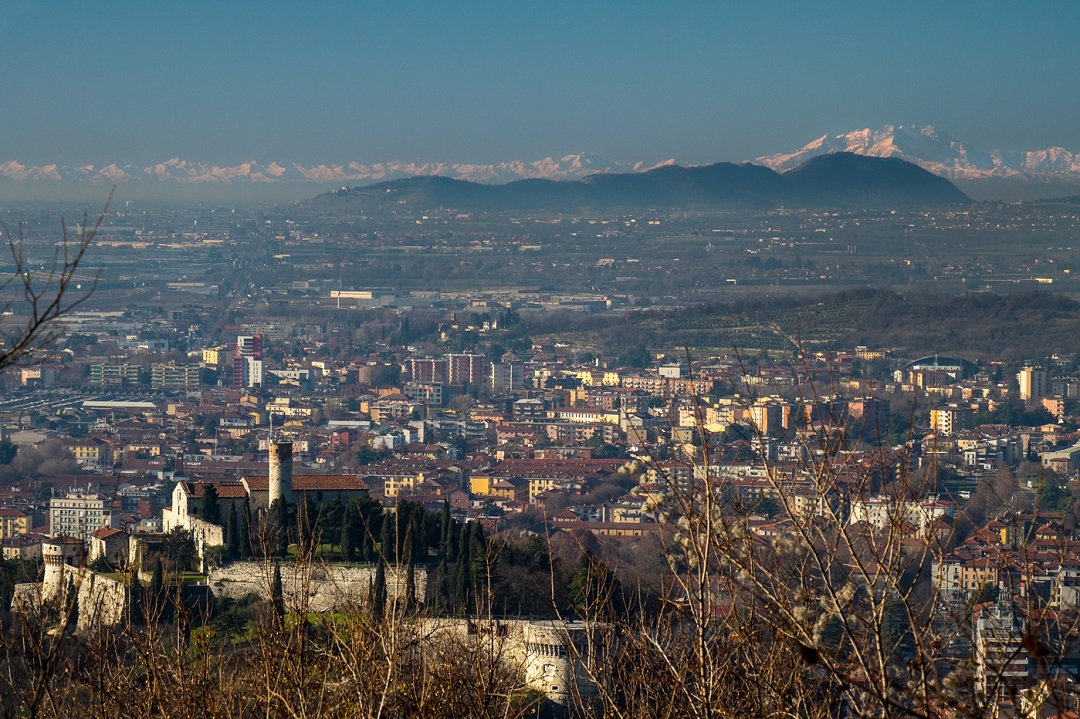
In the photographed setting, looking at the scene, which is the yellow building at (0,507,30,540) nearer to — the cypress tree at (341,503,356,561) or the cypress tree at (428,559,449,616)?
the cypress tree at (341,503,356,561)

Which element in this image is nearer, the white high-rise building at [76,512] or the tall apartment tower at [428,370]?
the white high-rise building at [76,512]

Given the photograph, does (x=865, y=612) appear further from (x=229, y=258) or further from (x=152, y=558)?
(x=229, y=258)

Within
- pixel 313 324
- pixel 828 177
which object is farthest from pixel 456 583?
pixel 828 177

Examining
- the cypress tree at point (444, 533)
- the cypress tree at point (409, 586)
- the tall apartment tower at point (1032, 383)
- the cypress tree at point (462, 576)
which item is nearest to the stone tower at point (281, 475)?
the cypress tree at point (444, 533)

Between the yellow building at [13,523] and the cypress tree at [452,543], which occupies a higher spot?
the cypress tree at [452,543]

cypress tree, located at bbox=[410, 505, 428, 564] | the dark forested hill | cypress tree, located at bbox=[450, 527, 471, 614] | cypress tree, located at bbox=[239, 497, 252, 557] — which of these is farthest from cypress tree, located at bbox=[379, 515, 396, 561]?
the dark forested hill

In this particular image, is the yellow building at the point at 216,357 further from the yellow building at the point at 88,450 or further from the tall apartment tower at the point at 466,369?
the yellow building at the point at 88,450

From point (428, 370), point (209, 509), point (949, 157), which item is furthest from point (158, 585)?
point (949, 157)

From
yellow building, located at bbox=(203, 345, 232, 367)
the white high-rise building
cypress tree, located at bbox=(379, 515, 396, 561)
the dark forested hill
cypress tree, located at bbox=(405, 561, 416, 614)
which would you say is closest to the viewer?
cypress tree, located at bbox=(405, 561, 416, 614)

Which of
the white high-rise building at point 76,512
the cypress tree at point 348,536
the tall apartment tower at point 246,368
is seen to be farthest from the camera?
the tall apartment tower at point 246,368
